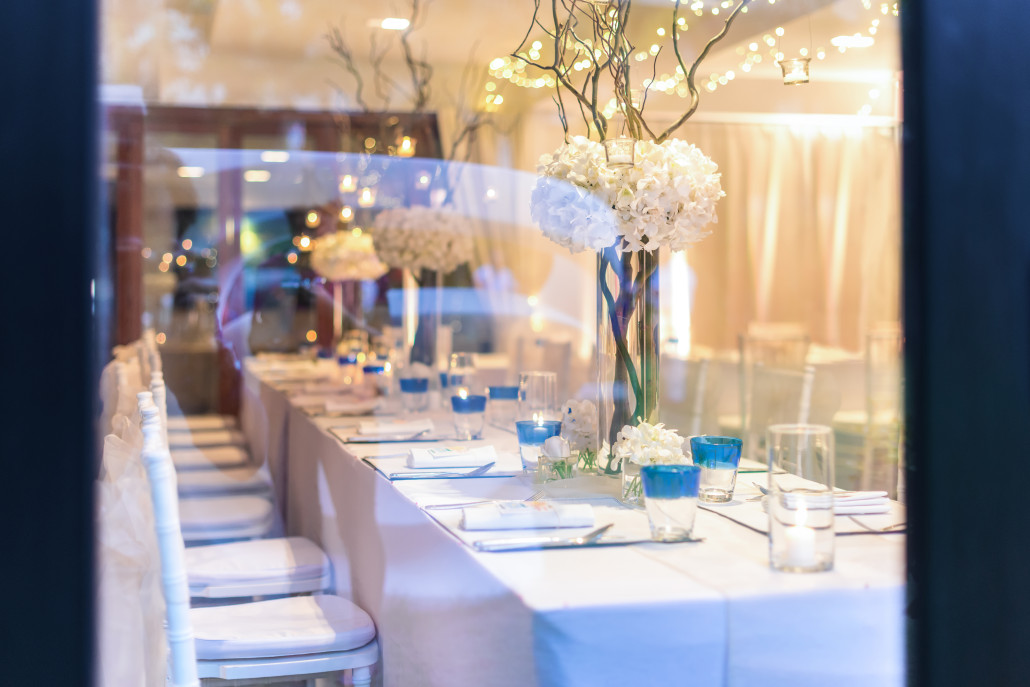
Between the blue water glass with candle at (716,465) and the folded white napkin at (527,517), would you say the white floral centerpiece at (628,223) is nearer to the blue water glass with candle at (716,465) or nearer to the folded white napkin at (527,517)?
the blue water glass with candle at (716,465)

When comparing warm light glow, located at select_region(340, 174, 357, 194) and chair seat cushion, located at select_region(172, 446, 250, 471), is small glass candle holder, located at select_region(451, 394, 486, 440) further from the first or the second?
warm light glow, located at select_region(340, 174, 357, 194)

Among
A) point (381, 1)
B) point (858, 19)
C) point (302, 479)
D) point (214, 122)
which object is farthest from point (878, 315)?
point (214, 122)

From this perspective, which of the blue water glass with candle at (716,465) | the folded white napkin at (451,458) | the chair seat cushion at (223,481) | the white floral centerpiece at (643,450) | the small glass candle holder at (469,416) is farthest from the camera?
the chair seat cushion at (223,481)

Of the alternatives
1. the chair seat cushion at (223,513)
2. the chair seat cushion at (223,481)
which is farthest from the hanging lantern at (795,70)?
the chair seat cushion at (223,481)

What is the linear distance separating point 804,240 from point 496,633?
1675mm

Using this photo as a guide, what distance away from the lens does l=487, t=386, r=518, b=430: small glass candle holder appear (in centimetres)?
218

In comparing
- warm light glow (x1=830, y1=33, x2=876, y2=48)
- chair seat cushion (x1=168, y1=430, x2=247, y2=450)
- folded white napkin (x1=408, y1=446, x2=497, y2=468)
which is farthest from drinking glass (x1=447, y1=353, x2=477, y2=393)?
warm light glow (x1=830, y1=33, x2=876, y2=48)

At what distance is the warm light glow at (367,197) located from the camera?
4.21 metres

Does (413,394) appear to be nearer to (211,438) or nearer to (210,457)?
(210,457)

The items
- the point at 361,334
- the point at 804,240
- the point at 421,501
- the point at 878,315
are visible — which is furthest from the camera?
the point at 361,334

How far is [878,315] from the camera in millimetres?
1033

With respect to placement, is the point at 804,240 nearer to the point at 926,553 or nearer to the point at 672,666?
the point at 926,553

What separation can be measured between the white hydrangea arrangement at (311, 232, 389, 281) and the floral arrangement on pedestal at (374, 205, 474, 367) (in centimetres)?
81

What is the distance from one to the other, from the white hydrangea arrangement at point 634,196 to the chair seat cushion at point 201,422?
2.14 metres
